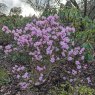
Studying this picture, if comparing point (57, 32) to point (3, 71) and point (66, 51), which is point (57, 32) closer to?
point (66, 51)

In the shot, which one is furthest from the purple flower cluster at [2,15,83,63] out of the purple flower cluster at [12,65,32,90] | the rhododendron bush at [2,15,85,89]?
the purple flower cluster at [12,65,32,90]

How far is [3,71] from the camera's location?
6.62 metres

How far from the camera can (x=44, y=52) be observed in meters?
6.15

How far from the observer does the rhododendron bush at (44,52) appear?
19.8ft

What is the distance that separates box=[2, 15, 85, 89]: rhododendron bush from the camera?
6.02 metres

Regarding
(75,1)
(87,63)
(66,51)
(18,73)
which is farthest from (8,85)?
(75,1)

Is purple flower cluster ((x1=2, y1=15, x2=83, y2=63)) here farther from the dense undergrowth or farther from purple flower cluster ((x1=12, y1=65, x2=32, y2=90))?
purple flower cluster ((x1=12, y1=65, x2=32, y2=90))

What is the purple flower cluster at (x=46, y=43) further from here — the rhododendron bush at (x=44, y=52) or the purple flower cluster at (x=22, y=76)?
the purple flower cluster at (x=22, y=76)

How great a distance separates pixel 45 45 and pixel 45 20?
66cm

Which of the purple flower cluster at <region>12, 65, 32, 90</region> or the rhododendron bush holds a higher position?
the rhododendron bush

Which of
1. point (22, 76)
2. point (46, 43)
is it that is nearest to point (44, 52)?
point (46, 43)

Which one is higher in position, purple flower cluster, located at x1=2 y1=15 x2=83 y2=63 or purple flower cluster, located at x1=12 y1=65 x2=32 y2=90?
purple flower cluster, located at x1=2 y1=15 x2=83 y2=63

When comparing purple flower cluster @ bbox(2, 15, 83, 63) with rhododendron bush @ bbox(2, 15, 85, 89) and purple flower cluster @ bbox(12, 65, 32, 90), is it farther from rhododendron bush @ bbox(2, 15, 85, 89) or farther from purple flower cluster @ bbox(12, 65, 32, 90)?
purple flower cluster @ bbox(12, 65, 32, 90)

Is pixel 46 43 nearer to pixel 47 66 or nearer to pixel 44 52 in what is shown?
pixel 44 52
